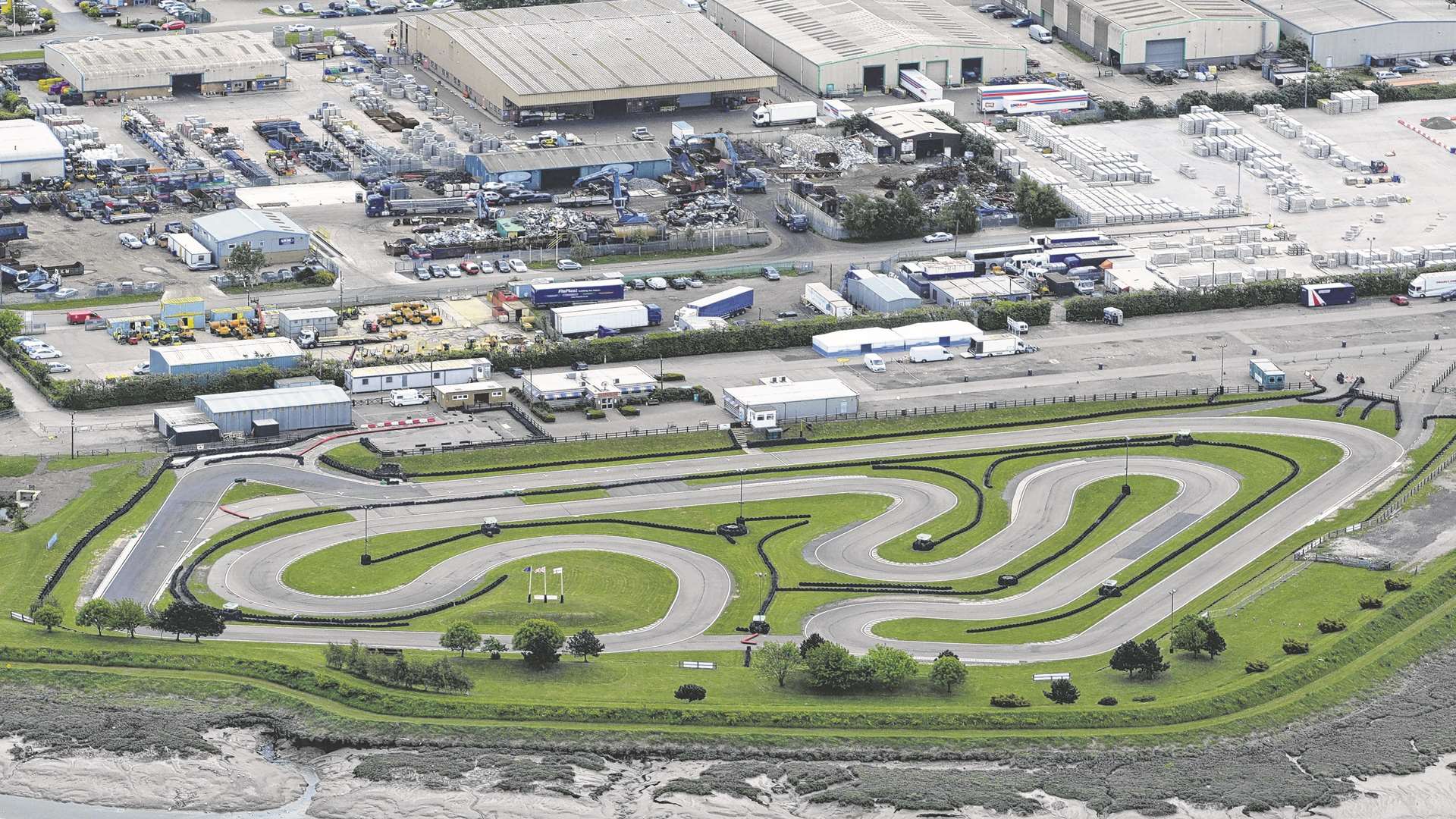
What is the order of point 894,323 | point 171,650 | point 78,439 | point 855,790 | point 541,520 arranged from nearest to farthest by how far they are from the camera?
point 855,790, point 171,650, point 541,520, point 78,439, point 894,323

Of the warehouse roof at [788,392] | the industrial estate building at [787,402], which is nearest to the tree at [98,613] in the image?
the industrial estate building at [787,402]

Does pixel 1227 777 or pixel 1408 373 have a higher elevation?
pixel 1408 373

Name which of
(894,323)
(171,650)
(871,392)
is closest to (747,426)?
(871,392)

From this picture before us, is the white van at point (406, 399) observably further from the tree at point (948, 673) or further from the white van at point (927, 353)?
the tree at point (948, 673)

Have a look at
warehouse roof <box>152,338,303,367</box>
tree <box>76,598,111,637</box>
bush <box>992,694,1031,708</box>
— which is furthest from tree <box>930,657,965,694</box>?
warehouse roof <box>152,338,303,367</box>

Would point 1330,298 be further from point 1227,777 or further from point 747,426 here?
point 1227,777

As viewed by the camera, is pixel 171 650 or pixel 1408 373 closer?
pixel 171 650

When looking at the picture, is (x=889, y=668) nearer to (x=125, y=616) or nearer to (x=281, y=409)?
(x=125, y=616)
